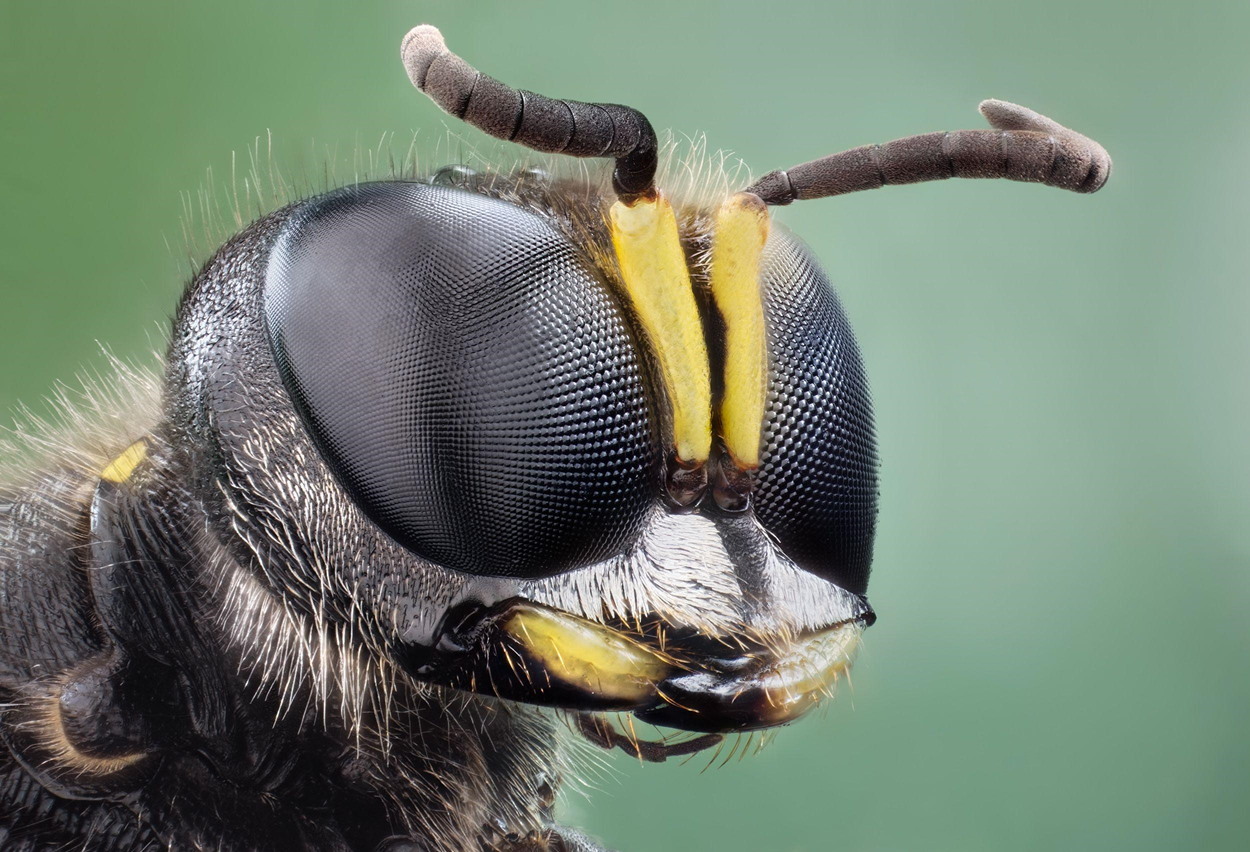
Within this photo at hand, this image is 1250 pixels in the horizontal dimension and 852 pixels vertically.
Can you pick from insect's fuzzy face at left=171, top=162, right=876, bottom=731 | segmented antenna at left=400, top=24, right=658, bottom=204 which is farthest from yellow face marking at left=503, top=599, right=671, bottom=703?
segmented antenna at left=400, top=24, right=658, bottom=204

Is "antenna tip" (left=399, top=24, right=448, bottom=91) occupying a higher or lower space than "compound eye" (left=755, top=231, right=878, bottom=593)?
higher

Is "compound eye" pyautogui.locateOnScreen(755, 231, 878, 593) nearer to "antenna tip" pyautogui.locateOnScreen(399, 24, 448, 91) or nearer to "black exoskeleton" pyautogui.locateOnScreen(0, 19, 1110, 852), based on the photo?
"black exoskeleton" pyautogui.locateOnScreen(0, 19, 1110, 852)

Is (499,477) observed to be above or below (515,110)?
below

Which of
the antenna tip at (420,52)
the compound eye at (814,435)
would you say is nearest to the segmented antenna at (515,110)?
the antenna tip at (420,52)

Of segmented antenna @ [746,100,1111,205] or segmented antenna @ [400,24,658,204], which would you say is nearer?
segmented antenna @ [400,24,658,204]

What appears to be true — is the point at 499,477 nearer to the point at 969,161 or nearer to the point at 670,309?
the point at 670,309

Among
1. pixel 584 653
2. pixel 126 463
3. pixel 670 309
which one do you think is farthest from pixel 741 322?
pixel 126 463

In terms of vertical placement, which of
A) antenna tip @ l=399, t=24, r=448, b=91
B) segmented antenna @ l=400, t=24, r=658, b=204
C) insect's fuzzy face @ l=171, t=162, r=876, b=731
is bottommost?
insect's fuzzy face @ l=171, t=162, r=876, b=731
